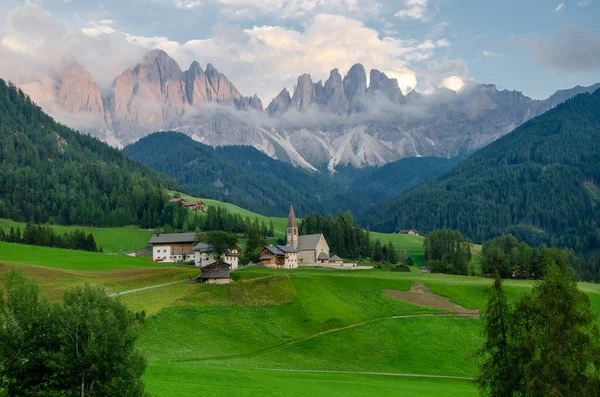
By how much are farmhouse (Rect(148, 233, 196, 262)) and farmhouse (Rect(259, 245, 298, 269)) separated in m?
25.1

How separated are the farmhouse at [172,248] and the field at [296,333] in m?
36.4

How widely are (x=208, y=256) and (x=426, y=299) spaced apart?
57306 mm

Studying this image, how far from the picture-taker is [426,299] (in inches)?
3767

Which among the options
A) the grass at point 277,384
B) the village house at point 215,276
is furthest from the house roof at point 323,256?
the grass at point 277,384

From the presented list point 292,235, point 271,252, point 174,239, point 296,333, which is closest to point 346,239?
point 292,235

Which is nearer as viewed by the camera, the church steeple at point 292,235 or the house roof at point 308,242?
the house roof at point 308,242

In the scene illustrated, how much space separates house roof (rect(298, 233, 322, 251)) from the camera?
483 ft

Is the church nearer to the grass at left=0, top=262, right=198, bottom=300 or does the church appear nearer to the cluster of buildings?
the cluster of buildings

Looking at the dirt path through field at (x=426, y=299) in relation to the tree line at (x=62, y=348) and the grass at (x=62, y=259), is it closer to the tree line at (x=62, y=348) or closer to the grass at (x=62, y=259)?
the grass at (x=62, y=259)

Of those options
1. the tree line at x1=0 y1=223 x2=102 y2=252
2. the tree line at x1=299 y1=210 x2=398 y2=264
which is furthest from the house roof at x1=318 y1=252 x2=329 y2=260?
the tree line at x1=0 y1=223 x2=102 y2=252

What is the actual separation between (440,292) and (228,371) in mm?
57023

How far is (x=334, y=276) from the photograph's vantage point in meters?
106

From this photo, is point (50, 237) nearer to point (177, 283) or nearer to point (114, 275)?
point (114, 275)

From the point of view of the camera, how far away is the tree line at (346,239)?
543 ft
